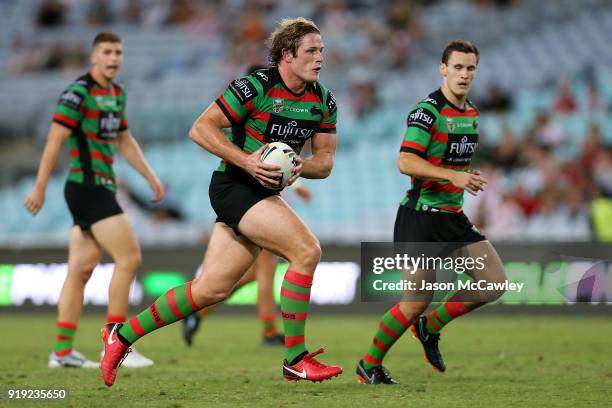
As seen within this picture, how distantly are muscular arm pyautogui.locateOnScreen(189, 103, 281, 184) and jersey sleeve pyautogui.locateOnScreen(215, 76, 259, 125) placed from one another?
38 millimetres

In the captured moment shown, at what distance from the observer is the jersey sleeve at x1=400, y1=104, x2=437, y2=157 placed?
698 cm

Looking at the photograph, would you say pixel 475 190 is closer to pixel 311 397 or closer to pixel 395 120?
pixel 311 397

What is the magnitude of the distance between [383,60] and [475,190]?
44.8ft

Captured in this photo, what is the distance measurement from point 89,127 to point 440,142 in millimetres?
2995

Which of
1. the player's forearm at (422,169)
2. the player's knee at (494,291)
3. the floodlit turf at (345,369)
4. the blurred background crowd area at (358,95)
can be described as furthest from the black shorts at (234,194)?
the blurred background crowd area at (358,95)

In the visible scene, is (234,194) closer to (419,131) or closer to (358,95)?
(419,131)

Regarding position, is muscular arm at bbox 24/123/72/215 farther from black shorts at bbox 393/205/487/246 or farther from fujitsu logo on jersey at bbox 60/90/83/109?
black shorts at bbox 393/205/487/246

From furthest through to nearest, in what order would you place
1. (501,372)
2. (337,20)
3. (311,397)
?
(337,20)
(501,372)
(311,397)

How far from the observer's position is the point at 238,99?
6281 millimetres

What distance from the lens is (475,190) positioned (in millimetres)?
6652

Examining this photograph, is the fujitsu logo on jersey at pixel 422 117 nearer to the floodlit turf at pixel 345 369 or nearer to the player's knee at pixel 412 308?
the player's knee at pixel 412 308

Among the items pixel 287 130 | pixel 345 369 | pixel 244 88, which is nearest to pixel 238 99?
pixel 244 88

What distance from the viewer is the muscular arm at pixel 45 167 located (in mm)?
8117

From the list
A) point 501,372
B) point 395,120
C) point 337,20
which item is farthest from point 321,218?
point 501,372
